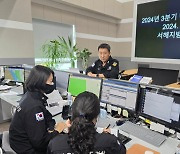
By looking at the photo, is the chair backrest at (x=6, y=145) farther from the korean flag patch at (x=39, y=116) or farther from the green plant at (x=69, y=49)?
the green plant at (x=69, y=49)

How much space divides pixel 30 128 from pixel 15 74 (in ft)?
6.95

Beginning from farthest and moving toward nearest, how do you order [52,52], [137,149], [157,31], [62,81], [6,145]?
1. [52,52]
2. [157,31]
3. [62,81]
4. [6,145]
5. [137,149]

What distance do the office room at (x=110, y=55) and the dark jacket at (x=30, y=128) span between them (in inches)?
4.4

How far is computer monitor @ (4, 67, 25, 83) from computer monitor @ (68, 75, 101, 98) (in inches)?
47.8

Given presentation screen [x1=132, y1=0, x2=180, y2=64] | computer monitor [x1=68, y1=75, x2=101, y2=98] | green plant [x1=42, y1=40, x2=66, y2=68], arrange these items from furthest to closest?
green plant [x1=42, y1=40, x2=66, y2=68] → presentation screen [x1=132, y1=0, x2=180, y2=64] → computer monitor [x1=68, y1=75, x2=101, y2=98]

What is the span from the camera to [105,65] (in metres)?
2.72

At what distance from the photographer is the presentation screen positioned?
3.25 m

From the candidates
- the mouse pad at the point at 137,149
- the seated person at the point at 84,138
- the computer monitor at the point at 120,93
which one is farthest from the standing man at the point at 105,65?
the seated person at the point at 84,138

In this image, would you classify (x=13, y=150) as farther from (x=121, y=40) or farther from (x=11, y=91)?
(x=121, y=40)

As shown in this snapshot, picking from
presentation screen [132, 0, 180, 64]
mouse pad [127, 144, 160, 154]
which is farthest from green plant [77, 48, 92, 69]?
mouse pad [127, 144, 160, 154]

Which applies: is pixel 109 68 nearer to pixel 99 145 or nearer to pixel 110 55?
pixel 110 55

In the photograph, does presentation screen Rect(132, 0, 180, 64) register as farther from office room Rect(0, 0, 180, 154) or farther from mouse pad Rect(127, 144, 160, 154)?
mouse pad Rect(127, 144, 160, 154)

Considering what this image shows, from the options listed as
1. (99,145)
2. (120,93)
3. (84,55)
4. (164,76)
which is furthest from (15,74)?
(164,76)

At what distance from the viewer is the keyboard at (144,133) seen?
1295 millimetres
